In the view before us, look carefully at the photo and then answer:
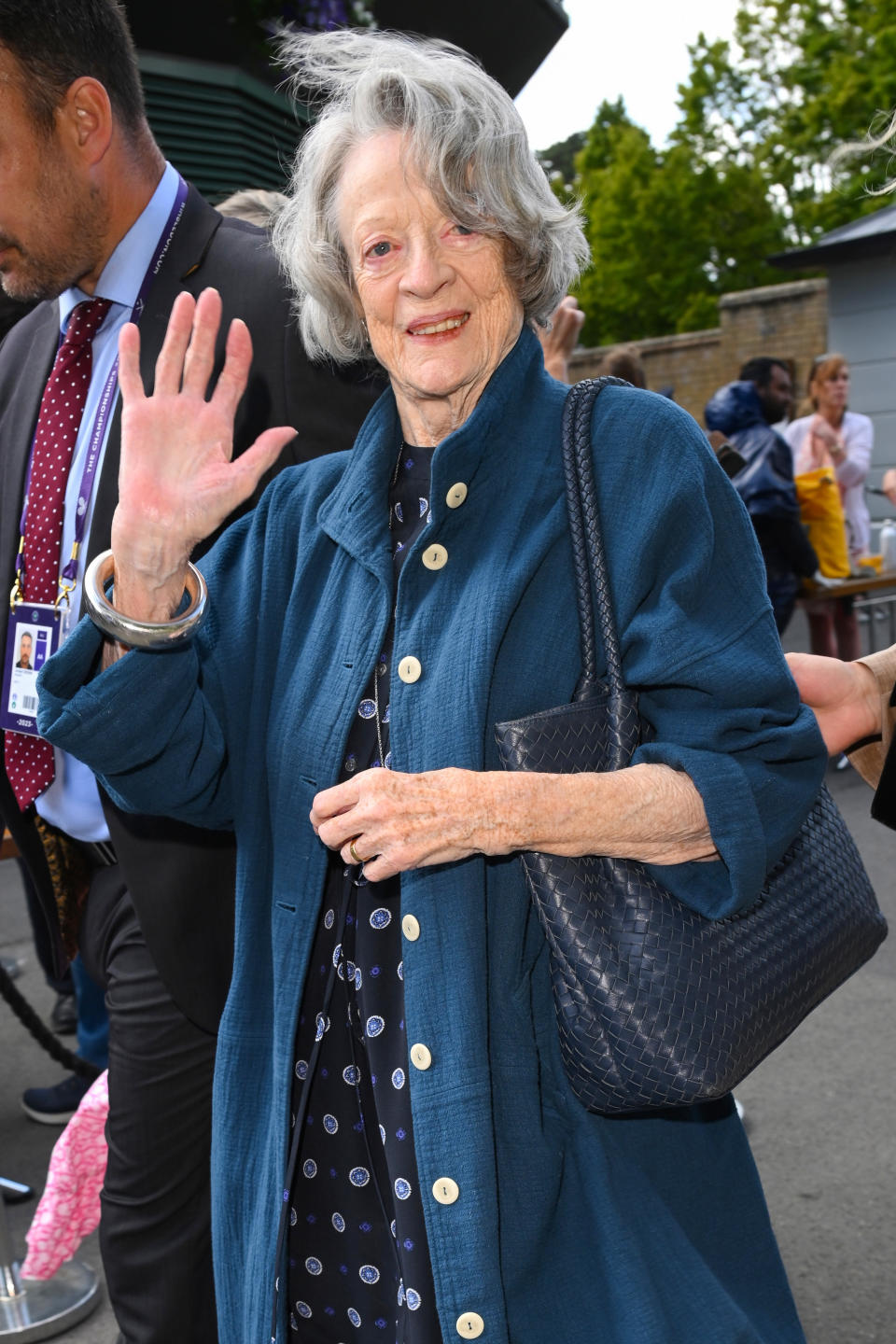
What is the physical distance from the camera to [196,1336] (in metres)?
2.12

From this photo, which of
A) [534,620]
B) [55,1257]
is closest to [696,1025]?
[534,620]

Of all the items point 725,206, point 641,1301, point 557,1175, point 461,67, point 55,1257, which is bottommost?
point 55,1257

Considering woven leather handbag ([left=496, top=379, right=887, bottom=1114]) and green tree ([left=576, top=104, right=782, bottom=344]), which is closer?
woven leather handbag ([left=496, top=379, right=887, bottom=1114])

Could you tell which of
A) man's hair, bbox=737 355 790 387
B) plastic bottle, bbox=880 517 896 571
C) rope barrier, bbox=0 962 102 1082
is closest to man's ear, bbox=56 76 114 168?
rope barrier, bbox=0 962 102 1082

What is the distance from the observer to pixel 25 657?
2.23 metres

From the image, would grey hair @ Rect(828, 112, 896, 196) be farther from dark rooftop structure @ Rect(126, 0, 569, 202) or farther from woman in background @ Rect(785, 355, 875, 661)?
woman in background @ Rect(785, 355, 875, 661)

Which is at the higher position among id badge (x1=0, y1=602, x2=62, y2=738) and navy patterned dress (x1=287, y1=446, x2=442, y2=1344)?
id badge (x1=0, y1=602, x2=62, y2=738)

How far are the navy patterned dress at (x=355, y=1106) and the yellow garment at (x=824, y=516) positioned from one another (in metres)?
6.52

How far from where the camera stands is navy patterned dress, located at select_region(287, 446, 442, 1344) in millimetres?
1599

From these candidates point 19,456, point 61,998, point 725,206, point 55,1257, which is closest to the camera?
point 19,456

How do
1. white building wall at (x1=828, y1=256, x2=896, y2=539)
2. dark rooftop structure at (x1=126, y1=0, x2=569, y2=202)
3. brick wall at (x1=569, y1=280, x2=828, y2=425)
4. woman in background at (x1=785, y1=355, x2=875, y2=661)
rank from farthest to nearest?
brick wall at (x1=569, y1=280, x2=828, y2=425) < white building wall at (x1=828, y1=256, x2=896, y2=539) < woman in background at (x1=785, y1=355, x2=875, y2=661) < dark rooftop structure at (x1=126, y1=0, x2=569, y2=202)

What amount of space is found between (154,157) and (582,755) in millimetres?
1393

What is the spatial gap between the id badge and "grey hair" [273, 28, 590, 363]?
2.14ft

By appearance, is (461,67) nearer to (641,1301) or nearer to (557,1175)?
(557,1175)
